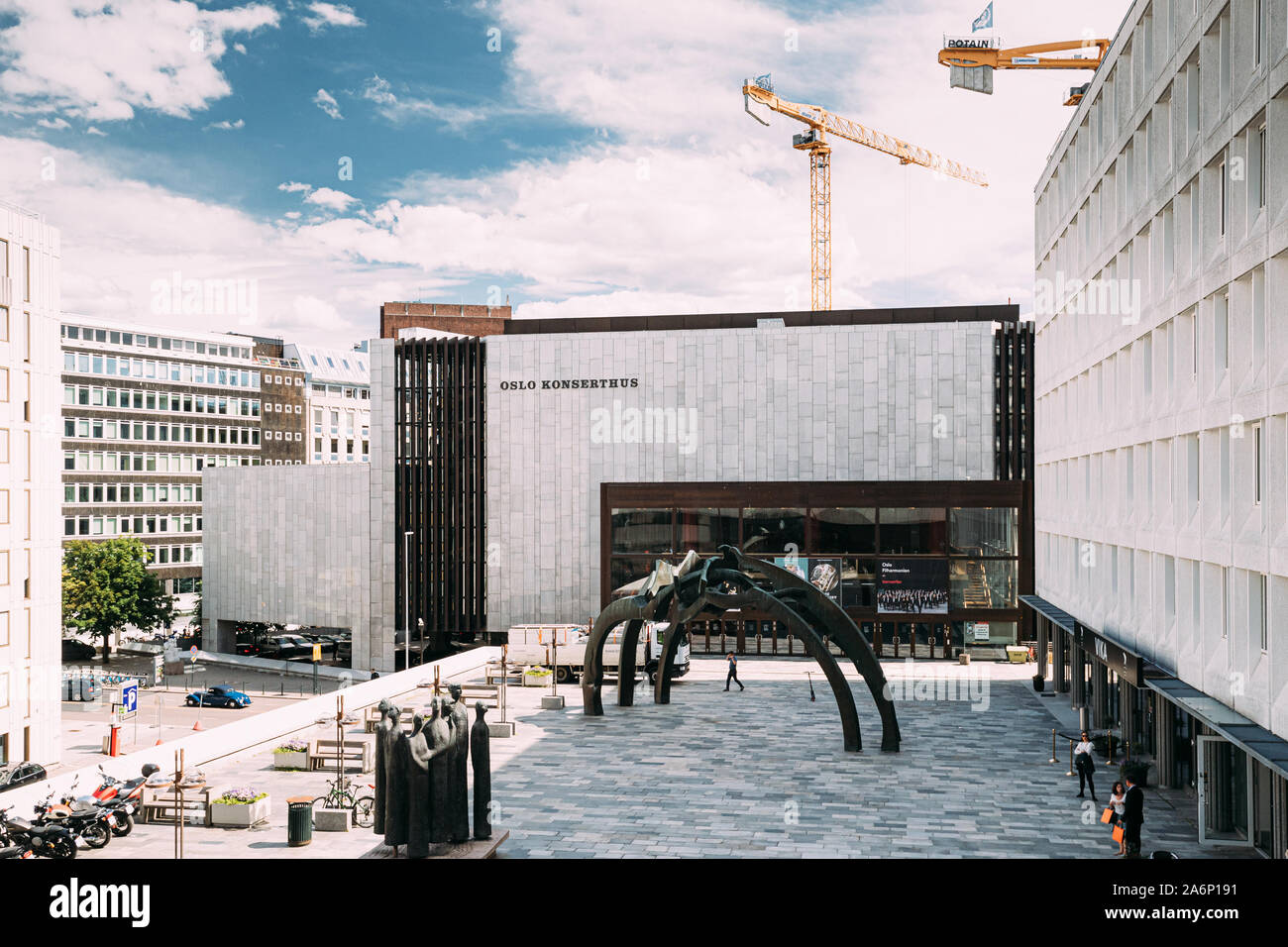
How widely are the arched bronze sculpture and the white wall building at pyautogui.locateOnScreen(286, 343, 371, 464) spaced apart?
85.6 m

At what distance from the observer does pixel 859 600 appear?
55.0 meters

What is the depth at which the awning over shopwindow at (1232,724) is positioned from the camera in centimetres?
1725

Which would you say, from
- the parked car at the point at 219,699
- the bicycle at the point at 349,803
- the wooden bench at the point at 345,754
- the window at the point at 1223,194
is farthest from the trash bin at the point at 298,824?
the parked car at the point at 219,699

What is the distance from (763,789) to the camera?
26109 mm

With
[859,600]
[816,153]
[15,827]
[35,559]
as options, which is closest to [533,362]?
[859,600]

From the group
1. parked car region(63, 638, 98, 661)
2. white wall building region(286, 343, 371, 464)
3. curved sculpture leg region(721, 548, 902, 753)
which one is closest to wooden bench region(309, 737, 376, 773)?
curved sculpture leg region(721, 548, 902, 753)

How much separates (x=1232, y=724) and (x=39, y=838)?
74.7ft

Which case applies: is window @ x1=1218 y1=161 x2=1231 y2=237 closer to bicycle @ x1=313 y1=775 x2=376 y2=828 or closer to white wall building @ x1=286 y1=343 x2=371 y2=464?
bicycle @ x1=313 y1=775 x2=376 y2=828

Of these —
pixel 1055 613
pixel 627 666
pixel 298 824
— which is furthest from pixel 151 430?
pixel 298 824

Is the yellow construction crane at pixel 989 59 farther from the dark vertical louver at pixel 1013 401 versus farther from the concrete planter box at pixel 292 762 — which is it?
the concrete planter box at pixel 292 762

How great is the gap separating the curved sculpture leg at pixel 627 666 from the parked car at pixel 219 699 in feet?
86.5
